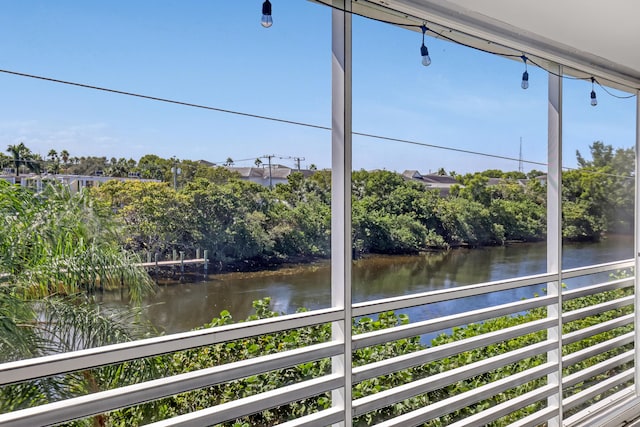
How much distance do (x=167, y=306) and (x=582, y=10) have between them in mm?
1909

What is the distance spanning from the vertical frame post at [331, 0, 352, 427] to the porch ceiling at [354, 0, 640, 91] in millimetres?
200

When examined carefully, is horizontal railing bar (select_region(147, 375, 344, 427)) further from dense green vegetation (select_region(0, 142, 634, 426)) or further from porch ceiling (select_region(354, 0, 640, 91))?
porch ceiling (select_region(354, 0, 640, 91))

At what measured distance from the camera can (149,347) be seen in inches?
52.7

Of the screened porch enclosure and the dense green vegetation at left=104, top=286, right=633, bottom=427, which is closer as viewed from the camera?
the screened porch enclosure

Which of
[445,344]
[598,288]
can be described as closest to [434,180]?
[445,344]

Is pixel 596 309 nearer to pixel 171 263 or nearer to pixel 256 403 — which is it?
pixel 256 403

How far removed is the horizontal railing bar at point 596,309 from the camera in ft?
8.61

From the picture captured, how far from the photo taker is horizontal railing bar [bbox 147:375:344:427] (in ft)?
4.62

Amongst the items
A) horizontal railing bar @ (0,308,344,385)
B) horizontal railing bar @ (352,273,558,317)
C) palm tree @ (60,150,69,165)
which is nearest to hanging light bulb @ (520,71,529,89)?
horizontal railing bar @ (352,273,558,317)

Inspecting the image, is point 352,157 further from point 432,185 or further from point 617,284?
point 617,284

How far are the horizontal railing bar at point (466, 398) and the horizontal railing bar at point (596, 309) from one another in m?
0.29

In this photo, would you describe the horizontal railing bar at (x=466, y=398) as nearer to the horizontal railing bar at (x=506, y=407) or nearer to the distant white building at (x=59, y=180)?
the horizontal railing bar at (x=506, y=407)

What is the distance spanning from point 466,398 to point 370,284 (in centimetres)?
74


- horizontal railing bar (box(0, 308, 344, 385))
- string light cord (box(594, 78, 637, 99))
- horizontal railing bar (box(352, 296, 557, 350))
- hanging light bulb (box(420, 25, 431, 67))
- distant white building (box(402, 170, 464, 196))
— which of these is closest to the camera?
horizontal railing bar (box(0, 308, 344, 385))
